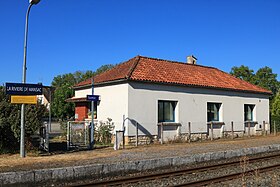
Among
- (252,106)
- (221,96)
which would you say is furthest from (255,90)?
(221,96)

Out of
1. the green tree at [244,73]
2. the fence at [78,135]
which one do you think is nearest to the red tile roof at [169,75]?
the fence at [78,135]

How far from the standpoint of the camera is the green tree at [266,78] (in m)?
64.2

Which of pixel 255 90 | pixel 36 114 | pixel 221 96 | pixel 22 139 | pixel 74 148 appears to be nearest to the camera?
pixel 22 139

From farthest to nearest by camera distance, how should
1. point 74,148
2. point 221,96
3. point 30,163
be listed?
point 221,96, point 74,148, point 30,163

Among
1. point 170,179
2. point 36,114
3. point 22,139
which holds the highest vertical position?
point 36,114

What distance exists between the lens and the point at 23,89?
1438cm

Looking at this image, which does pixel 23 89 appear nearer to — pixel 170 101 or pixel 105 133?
pixel 105 133

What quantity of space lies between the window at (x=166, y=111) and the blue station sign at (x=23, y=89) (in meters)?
8.98

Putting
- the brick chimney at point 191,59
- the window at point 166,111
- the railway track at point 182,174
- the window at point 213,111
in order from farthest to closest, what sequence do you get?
the brick chimney at point 191,59, the window at point 213,111, the window at point 166,111, the railway track at point 182,174

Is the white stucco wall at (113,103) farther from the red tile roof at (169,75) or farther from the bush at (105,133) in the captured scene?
the red tile roof at (169,75)

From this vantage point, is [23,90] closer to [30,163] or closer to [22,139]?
[22,139]

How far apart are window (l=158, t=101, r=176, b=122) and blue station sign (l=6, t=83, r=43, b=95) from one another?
29.5 feet

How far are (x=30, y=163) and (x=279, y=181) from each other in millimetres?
8711

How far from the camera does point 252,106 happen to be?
29062mm
